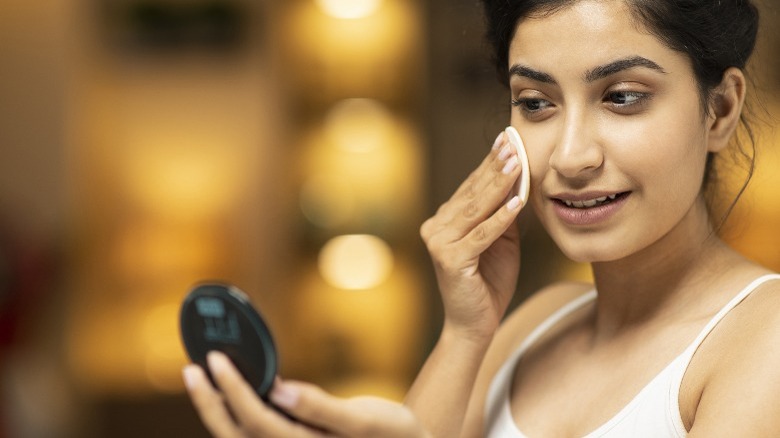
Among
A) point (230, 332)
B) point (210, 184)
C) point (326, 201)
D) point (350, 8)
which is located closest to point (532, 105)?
point (230, 332)

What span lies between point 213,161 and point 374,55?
0.89 m

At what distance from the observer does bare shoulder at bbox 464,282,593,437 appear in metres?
1.65

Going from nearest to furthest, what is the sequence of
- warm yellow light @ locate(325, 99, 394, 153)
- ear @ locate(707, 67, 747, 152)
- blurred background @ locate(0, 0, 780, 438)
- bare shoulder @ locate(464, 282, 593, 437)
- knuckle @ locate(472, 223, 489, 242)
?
1. ear @ locate(707, 67, 747, 152)
2. knuckle @ locate(472, 223, 489, 242)
3. bare shoulder @ locate(464, 282, 593, 437)
4. blurred background @ locate(0, 0, 780, 438)
5. warm yellow light @ locate(325, 99, 394, 153)

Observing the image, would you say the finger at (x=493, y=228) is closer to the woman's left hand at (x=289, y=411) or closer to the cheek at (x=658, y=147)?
the cheek at (x=658, y=147)

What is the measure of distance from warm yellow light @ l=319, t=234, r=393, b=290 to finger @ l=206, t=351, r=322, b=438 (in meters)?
3.50

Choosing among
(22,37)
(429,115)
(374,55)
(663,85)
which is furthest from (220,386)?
(22,37)

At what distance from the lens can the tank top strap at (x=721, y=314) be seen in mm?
1248

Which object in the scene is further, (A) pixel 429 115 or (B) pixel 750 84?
(A) pixel 429 115

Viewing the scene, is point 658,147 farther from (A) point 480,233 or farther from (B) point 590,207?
(A) point 480,233

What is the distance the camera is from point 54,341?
4.64 meters

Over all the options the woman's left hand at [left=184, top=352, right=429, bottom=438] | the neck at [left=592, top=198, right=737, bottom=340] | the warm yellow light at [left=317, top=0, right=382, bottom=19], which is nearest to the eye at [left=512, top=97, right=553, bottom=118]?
the neck at [left=592, top=198, right=737, bottom=340]

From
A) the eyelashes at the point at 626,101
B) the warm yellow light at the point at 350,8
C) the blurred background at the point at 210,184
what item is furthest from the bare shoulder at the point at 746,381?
the warm yellow light at the point at 350,8

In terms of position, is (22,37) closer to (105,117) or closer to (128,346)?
(105,117)

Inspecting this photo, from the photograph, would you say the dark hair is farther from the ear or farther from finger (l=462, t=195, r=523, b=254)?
finger (l=462, t=195, r=523, b=254)
